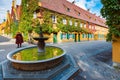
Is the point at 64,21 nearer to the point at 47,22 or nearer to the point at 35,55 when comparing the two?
the point at 47,22

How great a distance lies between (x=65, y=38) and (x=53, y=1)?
307 inches

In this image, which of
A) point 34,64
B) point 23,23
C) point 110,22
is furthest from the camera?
point 23,23

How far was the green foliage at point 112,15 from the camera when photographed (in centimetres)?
836

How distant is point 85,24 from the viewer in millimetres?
37750

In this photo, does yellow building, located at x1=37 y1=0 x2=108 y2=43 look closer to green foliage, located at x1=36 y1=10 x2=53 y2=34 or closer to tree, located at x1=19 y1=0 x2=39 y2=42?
green foliage, located at x1=36 y1=10 x2=53 y2=34

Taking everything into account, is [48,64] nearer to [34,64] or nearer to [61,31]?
[34,64]

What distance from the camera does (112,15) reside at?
343 inches

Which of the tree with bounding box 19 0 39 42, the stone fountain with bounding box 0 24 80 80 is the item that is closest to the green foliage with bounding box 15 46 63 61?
the stone fountain with bounding box 0 24 80 80

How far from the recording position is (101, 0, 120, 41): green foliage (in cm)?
836

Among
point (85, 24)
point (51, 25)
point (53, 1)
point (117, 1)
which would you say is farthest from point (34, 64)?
point (85, 24)

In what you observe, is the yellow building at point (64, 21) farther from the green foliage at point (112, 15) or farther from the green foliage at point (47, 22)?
the green foliage at point (112, 15)

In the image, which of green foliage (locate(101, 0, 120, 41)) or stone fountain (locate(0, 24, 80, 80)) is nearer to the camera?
stone fountain (locate(0, 24, 80, 80))

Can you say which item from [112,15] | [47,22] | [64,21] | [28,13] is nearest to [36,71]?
[112,15]

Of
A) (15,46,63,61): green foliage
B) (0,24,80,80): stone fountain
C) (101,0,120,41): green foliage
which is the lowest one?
(0,24,80,80): stone fountain
